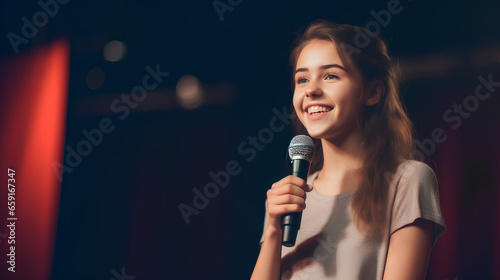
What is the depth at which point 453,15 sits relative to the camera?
149 centimetres

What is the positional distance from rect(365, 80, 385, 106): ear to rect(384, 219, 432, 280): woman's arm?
42 cm

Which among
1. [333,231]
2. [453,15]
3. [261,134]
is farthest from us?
[261,134]

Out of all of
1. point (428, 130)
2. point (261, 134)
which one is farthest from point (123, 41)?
point (428, 130)

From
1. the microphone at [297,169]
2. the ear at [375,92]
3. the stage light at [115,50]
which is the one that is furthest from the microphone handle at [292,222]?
the stage light at [115,50]

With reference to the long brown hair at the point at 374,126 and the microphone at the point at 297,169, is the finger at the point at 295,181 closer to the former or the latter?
the microphone at the point at 297,169

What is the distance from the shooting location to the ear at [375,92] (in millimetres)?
1452

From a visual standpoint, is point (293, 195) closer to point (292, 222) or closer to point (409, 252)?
point (292, 222)

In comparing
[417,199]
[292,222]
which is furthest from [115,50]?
[417,199]

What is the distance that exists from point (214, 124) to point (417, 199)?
2.96 feet

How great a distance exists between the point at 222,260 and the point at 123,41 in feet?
3.51

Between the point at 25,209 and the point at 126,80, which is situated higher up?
the point at 126,80

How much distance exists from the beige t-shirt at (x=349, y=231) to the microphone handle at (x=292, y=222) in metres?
0.22

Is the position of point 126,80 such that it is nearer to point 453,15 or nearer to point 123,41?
point 123,41

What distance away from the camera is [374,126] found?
4.74 feet
